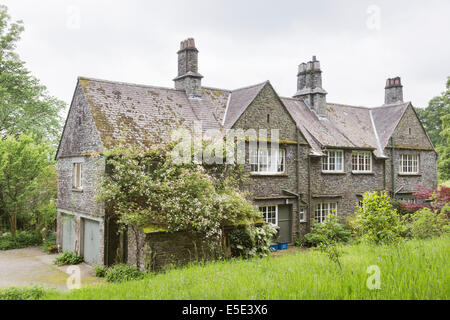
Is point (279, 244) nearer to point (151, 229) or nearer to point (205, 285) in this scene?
point (151, 229)

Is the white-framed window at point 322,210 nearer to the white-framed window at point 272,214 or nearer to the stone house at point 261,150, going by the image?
the stone house at point 261,150

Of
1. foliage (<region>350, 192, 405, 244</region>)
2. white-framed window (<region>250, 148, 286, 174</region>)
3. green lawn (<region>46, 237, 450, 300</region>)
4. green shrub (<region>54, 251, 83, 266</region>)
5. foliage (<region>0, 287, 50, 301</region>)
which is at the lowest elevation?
green shrub (<region>54, 251, 83, 266</region>)

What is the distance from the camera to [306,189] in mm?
21594

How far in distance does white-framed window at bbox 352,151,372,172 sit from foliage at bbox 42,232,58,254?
18.2 metres

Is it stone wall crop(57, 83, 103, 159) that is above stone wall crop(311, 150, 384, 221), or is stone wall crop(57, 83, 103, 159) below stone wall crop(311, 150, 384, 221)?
above

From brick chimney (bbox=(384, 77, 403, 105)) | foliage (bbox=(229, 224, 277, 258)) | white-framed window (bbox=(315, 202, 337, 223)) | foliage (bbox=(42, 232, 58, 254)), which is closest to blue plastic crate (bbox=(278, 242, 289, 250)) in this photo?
white-framed window (bbox=(315, 202, 337, 223))

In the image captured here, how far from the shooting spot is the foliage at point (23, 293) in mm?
9430

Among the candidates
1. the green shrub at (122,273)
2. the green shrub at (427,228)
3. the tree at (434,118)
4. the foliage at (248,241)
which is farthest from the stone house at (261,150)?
the tree at (434,118)

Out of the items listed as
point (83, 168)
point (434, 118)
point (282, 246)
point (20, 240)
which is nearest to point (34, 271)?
point (83, 168)

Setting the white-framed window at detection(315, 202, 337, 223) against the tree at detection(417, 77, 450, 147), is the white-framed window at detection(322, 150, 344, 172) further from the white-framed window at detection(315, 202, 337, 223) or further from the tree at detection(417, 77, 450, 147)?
the tree at detection(417, 77, 450, 147)

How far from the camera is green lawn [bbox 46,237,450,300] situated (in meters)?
6.89

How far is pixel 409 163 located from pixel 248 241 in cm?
1668
